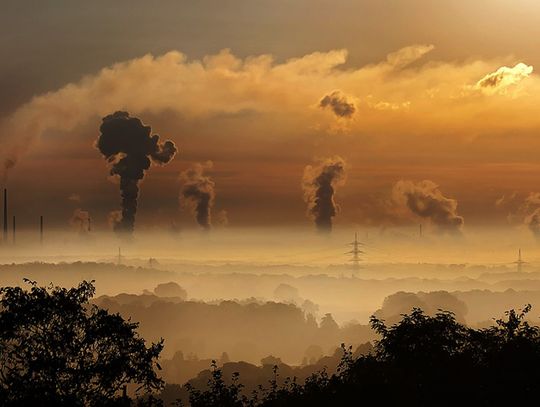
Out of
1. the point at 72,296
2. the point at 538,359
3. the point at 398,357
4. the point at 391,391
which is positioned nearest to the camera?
the point at 72,296

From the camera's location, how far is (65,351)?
5166 centimetres

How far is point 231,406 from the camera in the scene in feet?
208

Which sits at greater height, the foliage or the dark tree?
the dark tree

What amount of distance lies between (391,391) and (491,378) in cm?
711

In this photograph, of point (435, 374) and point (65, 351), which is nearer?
point (65, 351)

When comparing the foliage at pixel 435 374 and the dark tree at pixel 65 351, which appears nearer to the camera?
the dark tree at pixel 65 351

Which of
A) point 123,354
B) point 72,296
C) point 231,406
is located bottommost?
point 231,406

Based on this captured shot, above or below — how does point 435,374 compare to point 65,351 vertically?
below

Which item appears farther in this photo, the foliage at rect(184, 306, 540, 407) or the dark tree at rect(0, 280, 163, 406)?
the foliage at rect(184, 306, 540, 407)

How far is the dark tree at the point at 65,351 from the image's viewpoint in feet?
166

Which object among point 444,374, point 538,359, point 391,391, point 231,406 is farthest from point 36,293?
point 538,359

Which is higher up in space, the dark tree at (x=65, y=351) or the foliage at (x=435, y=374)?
the dark tree at (x=65, y=351)

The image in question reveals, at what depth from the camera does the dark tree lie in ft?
166

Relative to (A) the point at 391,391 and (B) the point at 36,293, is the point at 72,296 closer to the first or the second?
(B) the point at 36,293
